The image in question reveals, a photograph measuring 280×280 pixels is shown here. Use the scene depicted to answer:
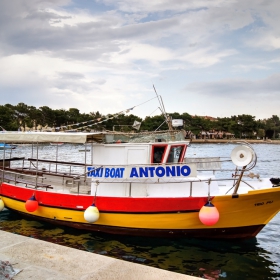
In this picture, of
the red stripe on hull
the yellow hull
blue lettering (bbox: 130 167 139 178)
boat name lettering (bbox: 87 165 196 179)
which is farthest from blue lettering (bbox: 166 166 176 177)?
the yellow hull

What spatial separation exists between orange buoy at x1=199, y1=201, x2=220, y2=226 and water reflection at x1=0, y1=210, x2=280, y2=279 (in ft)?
3.98

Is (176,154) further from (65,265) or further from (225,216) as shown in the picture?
(65,265)

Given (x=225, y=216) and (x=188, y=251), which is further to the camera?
(x=188, y=251)

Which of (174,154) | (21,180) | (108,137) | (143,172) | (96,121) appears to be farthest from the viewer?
(96,121)

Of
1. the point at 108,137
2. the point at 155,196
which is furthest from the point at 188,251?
the point at 108,137

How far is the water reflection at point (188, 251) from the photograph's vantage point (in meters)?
8.55

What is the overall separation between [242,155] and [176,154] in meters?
2.53

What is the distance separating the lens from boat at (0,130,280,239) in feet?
30.4

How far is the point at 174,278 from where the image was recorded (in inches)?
191

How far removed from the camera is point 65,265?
522 centimetres

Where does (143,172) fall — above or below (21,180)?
above

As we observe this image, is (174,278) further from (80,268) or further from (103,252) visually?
(103,252)

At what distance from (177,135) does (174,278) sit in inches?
255

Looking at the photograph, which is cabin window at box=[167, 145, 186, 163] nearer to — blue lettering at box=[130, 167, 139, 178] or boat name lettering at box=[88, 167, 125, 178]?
blue lettering at box=[130, 167, 139, 178]
